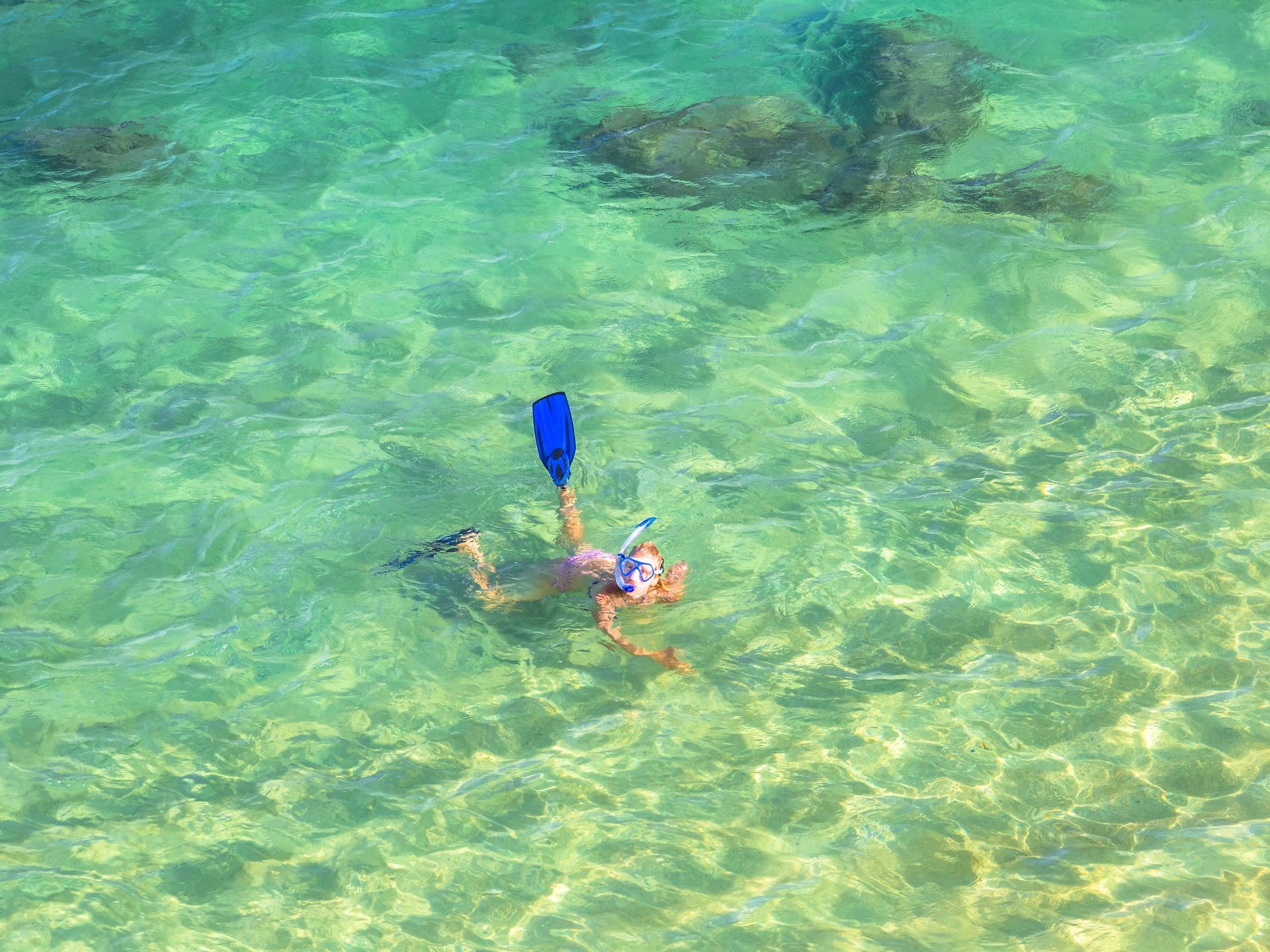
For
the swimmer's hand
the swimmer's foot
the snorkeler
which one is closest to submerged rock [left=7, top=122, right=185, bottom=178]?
the snorkeler

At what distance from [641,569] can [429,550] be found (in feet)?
5.84

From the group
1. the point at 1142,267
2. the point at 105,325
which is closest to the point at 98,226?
the point at 105,325

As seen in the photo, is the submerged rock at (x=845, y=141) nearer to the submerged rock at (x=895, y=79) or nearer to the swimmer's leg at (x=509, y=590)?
the submerged rock at (x=895, y=79)

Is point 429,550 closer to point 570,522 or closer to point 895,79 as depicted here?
point 570,522

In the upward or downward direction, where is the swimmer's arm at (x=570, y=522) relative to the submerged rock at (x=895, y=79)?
downward

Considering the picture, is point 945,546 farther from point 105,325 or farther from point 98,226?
point 98,226

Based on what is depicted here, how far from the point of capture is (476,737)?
276 inches

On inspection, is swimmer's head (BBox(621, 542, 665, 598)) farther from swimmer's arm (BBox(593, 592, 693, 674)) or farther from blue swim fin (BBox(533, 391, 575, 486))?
blue swim fin (BBox(533, 391, 575, 486))

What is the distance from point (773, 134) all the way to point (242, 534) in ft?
23.7

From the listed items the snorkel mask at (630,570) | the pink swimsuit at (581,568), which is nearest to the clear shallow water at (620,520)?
the pink swimsuit at (581,568)

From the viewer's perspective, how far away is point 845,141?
12.2 metres

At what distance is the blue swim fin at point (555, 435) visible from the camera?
26.6 ft

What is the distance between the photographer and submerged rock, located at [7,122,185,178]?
12.0 m

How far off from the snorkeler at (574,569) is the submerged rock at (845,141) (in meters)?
4.48
